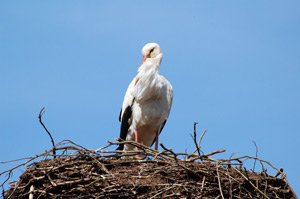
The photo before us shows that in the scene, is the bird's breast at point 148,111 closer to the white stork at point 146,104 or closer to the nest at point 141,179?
the white stork at point 146,104

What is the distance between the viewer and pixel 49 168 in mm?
4582

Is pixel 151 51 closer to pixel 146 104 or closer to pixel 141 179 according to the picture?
pixel 146 104

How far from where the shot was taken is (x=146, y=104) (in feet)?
21.8

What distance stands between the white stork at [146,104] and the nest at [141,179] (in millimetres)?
1758

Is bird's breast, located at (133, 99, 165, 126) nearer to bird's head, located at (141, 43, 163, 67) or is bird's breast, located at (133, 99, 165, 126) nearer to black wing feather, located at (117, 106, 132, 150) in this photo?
black wing feather, located at (117, 106, 132, 150)

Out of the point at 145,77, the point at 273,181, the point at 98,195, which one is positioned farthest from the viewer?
the point at 145,77

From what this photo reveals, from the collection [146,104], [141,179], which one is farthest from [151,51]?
[141,179]

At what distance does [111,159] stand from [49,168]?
0.58 metres

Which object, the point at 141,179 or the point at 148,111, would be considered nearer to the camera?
the point at 141,179

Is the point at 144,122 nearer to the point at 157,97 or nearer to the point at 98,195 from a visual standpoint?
the point at 157,97

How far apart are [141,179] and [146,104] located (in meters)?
2.09

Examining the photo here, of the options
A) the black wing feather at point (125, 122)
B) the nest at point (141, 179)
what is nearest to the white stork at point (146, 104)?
the black wing feather at point (125, 122)

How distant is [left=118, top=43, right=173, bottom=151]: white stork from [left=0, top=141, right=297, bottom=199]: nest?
5.77ft

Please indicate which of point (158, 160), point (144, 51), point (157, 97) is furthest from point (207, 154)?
point (144, 51)
